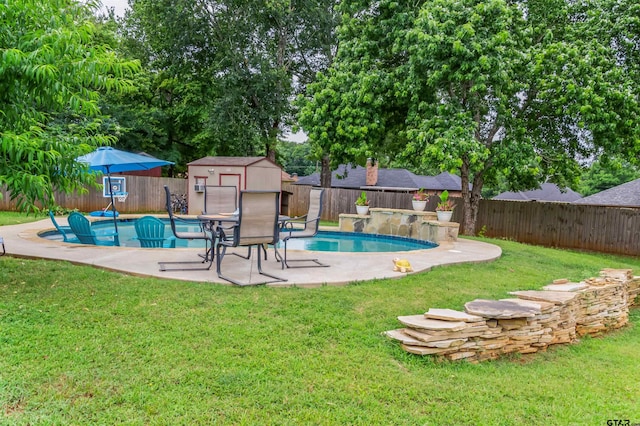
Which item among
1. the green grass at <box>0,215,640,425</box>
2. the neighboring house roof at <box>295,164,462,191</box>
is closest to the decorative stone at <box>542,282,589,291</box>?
the green grass at <box>0,215,640,425</box>

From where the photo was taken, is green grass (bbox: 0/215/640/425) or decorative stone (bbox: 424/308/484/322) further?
decorative stone (bbox: 424/308/484/322)

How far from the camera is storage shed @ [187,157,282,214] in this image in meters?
15.4

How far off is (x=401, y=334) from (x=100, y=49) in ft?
12.4

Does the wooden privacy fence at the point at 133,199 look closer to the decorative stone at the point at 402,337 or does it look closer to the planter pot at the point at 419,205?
the planter pot at the point at 419,205

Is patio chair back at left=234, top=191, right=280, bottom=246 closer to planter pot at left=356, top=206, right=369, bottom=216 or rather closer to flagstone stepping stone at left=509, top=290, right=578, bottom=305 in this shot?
flagstone stepping stone at left=509, top=290, right=578, bottom=305

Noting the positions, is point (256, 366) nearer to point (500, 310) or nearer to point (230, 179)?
point (500, 310)

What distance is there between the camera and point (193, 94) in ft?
63.7

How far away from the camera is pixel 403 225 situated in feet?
34.1

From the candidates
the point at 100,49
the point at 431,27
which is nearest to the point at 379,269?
the point at 100,49

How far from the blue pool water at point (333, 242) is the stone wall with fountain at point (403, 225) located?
0.60ft

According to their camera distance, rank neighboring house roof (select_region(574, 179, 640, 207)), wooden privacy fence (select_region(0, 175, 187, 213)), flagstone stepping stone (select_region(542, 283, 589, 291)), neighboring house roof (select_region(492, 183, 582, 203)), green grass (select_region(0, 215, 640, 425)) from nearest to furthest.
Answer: green grass (select_region(0, 215, 640, 425)) < flagstone stepping stone (select_region(542, 283, 589, 291)) < wooden privacy fence (select_region(0, 175, 187, 213)) < neighboring house roof (select_region(574, 179, 640, 207)) < neighboring house roof (select_region(492, 183, 582, 203))

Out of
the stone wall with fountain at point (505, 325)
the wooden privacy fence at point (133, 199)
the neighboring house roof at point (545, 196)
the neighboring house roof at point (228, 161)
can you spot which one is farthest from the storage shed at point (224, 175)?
the neighboring house roof at point (545, 196)

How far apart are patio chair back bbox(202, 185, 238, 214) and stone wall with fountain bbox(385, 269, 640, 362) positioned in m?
4.16

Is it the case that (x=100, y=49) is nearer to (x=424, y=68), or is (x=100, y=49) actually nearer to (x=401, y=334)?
(x=401, y=334)
